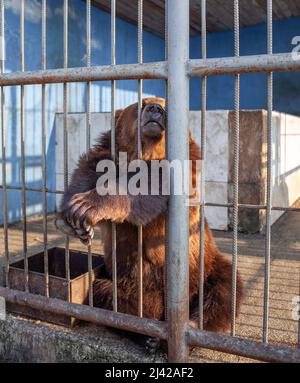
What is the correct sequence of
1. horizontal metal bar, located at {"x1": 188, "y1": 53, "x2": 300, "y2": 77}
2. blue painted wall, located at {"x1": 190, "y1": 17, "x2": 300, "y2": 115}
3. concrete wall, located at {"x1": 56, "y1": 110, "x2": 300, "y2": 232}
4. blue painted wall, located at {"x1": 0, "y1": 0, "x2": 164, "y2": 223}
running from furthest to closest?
blue painted wall, located at {"x1": 190, "y1": 17, "x2": 300, "y2": 115} < blue painted wall, located at {"x1": 0, "y1": 0, "x2": 164, "y2": 223} < concrete wall, located at {"x1": 56, "y1": 110, "x2": 300, "y2": 232} < horizontal metal bar, located at {"x1": 188, "y1": 53, "x2": 300, "y2": 77}

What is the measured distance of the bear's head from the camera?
285 cm

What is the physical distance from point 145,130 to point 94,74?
58 centimetres

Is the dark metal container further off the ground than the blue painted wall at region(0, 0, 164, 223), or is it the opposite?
the blue painted wall at region(0, 0, 164, 223)

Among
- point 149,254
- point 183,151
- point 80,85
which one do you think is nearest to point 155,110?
point 183,151

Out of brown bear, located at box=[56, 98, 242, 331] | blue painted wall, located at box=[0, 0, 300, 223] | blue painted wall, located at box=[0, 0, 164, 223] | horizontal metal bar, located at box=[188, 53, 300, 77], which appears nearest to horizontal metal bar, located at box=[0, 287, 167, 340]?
brown bear, located at box=[56, 98, 242, 331]

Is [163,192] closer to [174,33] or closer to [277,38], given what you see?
[174,33]

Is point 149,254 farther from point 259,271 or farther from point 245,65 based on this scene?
point 259,271

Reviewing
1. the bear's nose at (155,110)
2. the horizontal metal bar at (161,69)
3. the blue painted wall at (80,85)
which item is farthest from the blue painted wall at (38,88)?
the bear's nose at (155,110)

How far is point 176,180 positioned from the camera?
7.52ft

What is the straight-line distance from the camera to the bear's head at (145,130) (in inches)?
112

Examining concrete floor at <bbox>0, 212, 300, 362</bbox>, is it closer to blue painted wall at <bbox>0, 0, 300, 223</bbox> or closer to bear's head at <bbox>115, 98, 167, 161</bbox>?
blue painted wall at <bbox>0, 0, 300, 223</bbox>

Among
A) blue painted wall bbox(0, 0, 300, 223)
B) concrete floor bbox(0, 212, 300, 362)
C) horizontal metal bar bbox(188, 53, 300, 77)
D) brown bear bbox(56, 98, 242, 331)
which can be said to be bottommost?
concrete floor bbox(0, 212, 300, 362)
